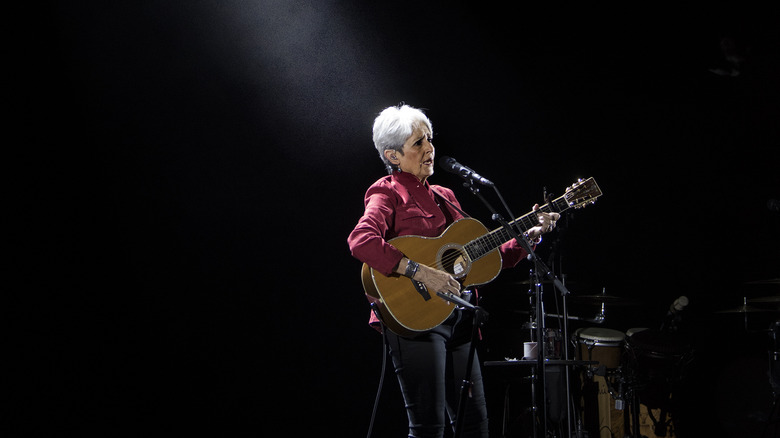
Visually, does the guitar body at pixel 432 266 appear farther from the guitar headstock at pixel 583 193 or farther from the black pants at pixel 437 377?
the guitar headstock at pixel 583 193

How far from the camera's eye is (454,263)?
2.56 metres

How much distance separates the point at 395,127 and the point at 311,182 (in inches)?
59.3

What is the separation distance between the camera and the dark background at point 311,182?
3279 millimetres

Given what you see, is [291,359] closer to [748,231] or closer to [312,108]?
[312,108]

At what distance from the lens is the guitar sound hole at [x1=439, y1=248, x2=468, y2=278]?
8.38ft

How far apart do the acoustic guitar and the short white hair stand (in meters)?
0.46

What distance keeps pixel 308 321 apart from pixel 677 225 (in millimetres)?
3293

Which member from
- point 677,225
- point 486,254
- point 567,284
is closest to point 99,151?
point 486,254

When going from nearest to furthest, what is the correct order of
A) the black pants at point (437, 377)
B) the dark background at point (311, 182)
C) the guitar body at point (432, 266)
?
the black pants at point (437, 377) < the guitar body at point (432, 266) < the dark background at point (311, 182)

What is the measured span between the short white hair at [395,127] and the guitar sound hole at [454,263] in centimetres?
51

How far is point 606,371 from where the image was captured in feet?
14.8

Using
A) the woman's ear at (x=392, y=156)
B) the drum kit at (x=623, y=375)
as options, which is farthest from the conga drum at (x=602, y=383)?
the woman's ear at (x=392, y=156)

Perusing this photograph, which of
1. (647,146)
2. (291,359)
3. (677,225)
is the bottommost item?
(291,359)

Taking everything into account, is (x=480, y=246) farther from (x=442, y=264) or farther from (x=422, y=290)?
(x=422, y=290)
